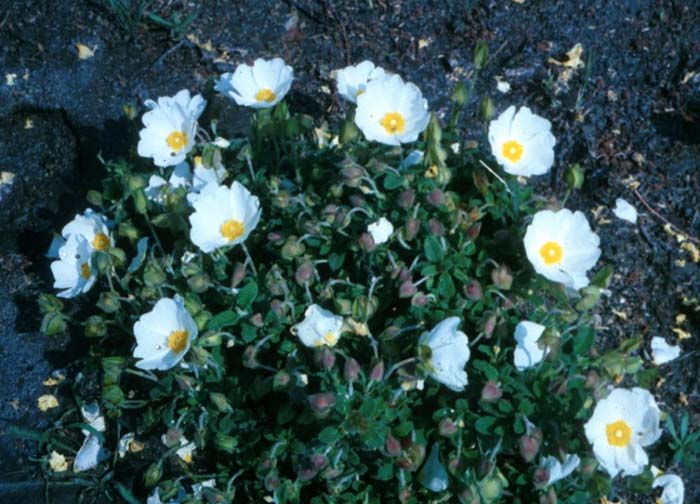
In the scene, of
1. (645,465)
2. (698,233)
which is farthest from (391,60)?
(645,465)

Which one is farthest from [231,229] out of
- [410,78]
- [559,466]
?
[410,78]

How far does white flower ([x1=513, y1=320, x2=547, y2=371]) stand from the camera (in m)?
2.14

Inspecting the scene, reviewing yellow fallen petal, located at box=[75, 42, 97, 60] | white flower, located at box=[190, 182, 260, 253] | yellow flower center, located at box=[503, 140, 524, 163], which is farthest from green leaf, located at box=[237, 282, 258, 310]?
yellow fallen petal, located at box=[75, 42, 97, 60]

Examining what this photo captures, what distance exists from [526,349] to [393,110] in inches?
30.5

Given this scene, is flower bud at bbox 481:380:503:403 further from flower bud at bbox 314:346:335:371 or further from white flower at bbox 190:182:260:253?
white flower at bbox 190:182:260:253

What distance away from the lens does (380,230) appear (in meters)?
2.32

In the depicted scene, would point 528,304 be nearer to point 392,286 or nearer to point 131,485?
point 392,286

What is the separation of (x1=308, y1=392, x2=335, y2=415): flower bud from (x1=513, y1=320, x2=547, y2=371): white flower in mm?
493

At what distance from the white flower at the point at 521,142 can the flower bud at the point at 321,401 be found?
826mm

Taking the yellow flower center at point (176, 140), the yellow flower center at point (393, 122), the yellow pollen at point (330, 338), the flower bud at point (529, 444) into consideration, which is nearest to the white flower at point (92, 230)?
the yellow flower center at point (176, 140)

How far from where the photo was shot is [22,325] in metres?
2.83

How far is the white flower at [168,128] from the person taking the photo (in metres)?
2.53

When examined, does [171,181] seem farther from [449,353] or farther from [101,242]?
[449,353]

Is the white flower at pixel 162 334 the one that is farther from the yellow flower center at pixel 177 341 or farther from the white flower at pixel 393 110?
the white flower at pixel 393 110
